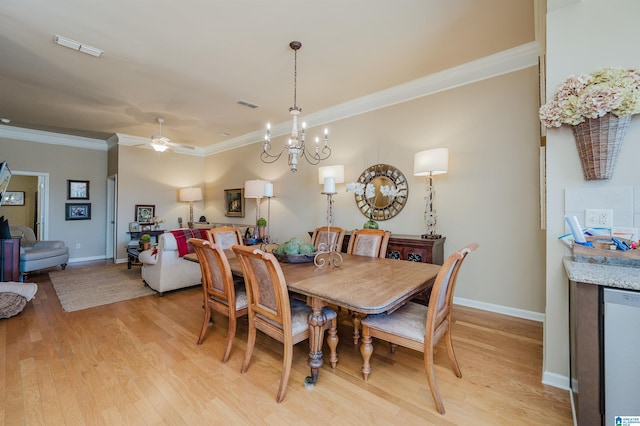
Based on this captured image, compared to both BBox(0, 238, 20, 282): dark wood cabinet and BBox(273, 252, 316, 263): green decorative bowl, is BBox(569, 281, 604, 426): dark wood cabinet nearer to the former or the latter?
BBox(273, 252, 316, 263): green decorative bowl

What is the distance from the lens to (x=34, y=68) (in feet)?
10.6

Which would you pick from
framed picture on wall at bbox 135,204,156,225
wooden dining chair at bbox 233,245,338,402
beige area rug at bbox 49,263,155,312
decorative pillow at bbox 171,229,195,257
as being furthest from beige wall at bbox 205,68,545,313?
framed picture on wall at bbox 135,204,156,225

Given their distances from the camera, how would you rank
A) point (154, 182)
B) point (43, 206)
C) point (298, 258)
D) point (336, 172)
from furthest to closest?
point (154, 182) < point (43, 206) < point (336, 172) < point (298, 258)

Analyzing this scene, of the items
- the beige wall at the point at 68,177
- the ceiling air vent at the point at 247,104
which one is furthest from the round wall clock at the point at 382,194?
the beige wall at the point at 68,177

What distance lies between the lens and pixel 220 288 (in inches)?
92.5

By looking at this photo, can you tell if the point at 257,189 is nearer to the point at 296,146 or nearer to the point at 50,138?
the point at 296,146

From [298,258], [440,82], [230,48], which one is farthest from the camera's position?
[440,82]

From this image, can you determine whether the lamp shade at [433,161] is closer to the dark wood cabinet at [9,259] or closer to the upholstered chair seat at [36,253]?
the dark wood cabinet at [9,259]

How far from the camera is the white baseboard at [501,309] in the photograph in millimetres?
2861

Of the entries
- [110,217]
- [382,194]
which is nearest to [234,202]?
[110,217]

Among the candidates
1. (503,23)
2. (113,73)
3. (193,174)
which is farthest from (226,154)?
(503,23)

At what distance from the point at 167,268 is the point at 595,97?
4534 mm

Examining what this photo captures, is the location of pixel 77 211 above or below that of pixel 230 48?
below

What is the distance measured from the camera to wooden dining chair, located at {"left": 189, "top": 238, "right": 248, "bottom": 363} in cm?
216
